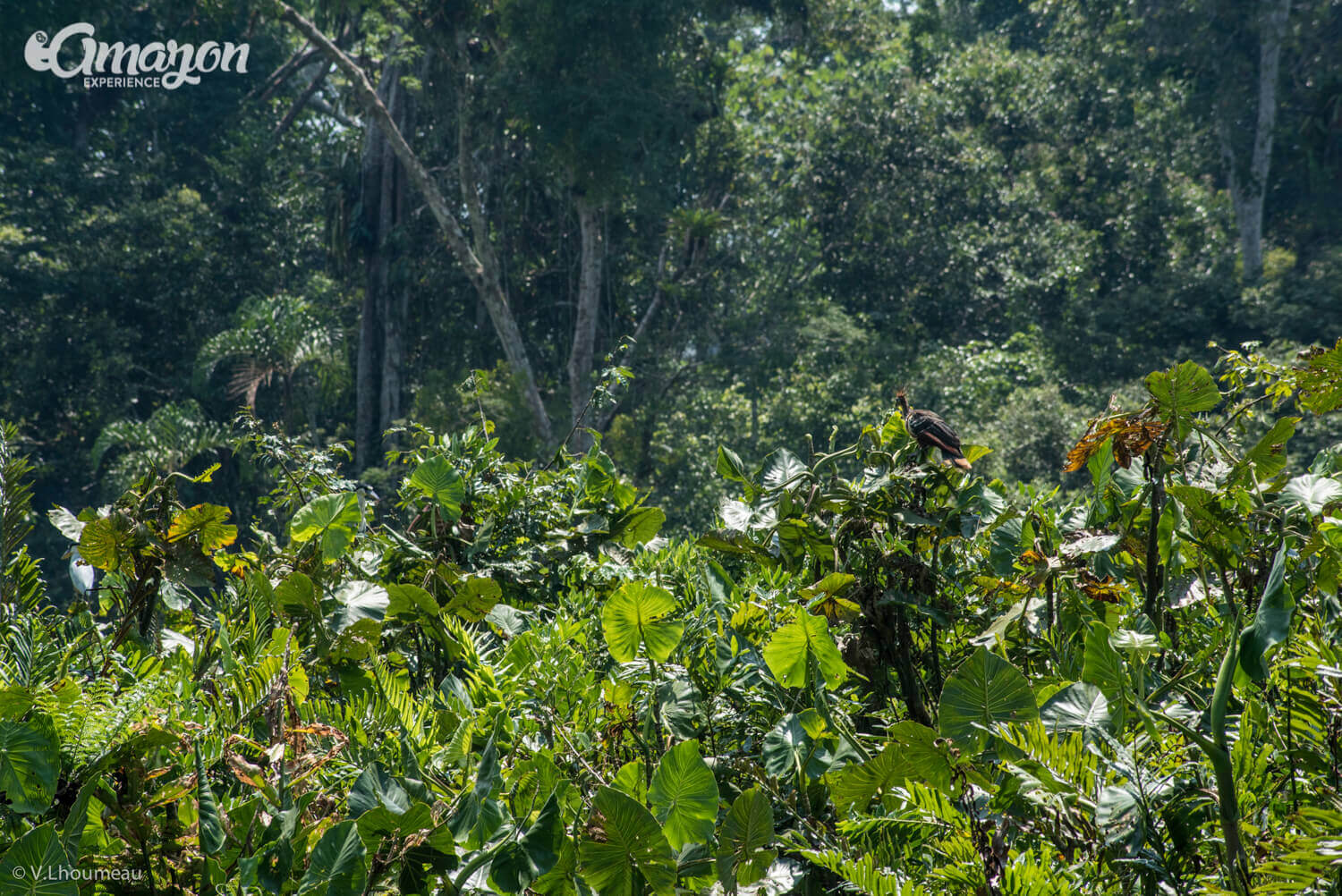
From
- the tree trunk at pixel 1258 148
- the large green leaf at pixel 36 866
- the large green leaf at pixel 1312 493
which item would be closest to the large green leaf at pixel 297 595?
the large green leaf at pixel 36 866

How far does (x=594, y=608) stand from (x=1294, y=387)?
0.93m

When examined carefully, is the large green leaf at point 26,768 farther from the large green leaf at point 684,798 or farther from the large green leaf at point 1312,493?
the large green leaf at point 1312,493

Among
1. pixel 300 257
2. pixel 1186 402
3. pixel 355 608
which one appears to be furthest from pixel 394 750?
pixel 300 257

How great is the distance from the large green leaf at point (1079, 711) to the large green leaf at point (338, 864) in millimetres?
579

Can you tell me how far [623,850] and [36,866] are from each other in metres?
0.45

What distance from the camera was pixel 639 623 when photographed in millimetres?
1028

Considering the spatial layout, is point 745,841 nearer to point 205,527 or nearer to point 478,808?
point 478,808

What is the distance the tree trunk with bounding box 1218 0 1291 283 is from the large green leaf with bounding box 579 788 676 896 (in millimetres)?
15989

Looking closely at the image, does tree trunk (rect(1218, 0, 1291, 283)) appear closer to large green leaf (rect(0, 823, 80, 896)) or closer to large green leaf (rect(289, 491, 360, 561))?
large green leaf (rect(289, 491, 360, 561))

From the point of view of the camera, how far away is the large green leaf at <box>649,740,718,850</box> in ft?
2.75

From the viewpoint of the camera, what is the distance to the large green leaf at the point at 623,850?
775mm

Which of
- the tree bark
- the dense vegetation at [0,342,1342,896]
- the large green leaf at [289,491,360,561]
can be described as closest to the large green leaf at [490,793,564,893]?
the dense vegetation at [0,342,1342,896]

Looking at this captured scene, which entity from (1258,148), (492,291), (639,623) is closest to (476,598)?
(639,623)

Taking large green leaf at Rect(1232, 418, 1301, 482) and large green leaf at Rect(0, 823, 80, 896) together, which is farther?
large green leaf at Rect(1232, 418, 1301, 482)
